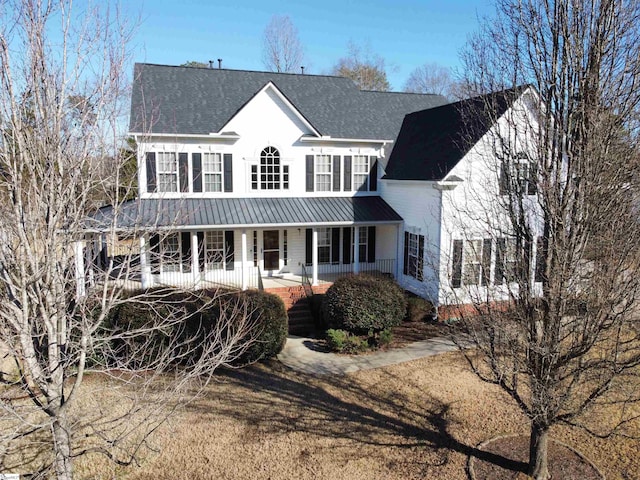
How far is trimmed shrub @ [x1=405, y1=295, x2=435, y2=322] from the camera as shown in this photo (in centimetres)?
1664

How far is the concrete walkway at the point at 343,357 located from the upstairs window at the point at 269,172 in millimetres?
7648

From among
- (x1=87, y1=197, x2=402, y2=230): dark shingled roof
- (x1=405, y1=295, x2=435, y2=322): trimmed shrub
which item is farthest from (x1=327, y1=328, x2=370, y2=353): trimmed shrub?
(x1=87, y1=197, x2=402, y2=230): dark shingled roof

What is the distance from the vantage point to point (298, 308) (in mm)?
17312

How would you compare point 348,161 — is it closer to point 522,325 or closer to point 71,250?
point 522,325

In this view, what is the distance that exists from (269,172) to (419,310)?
883 cm

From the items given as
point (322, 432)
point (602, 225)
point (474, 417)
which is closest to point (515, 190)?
point (602, 225)

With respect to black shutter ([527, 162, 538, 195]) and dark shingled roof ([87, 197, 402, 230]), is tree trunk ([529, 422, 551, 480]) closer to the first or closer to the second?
black shutter ([527, 162, 538, 195])

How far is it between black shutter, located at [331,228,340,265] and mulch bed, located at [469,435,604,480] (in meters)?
12.5

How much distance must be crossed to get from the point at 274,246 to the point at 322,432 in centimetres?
1178

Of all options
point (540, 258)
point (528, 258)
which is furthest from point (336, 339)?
point (540, 258)

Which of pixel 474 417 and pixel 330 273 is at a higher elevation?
pixel 330 273

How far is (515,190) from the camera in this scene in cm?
782

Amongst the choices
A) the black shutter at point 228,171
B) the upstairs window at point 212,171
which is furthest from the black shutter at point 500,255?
the upstairs window at point 212,171

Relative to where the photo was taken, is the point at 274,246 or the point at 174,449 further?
the point at 274,246
